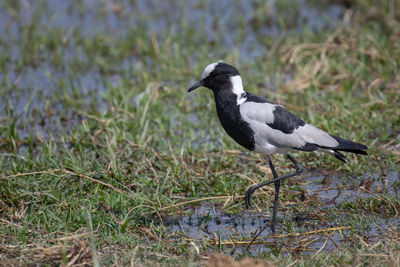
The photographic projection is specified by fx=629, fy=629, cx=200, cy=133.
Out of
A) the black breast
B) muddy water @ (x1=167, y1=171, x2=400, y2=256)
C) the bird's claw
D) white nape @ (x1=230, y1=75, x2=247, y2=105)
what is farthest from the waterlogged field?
white nape @ (x1=230, y1=75, x2=247, y2=105)

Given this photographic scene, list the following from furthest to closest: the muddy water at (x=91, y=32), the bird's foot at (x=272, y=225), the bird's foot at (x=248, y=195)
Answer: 1. the muddy water at (x=91, y=32)
2. the bird's foot at (x=248, y=195)
3. the bird's foot at (x=272, y=225)

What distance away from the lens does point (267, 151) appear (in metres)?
4.73

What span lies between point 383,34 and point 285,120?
3.95m

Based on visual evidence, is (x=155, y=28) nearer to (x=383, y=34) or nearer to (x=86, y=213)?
(x=383, y=34)

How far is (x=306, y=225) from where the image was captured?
4.65 metres

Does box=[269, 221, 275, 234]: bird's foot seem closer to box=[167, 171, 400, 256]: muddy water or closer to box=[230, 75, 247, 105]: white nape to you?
box=[167, 171, 400, 256]: muddy water

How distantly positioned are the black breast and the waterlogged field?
58 centimetres

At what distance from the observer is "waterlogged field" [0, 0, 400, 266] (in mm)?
4336

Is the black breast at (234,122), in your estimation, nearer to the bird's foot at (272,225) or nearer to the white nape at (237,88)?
the white nape at (237,88)

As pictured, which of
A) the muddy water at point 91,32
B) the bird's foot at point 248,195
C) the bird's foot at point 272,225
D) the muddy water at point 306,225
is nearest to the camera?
the muddy water at point 306,225

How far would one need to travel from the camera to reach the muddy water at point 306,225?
4.31m

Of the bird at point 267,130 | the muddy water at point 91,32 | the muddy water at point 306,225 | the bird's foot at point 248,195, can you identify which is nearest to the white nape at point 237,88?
the bird at point 267,130

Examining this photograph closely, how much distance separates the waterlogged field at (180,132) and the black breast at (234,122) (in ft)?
1.91

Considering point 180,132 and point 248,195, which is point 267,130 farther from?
point 180,132
